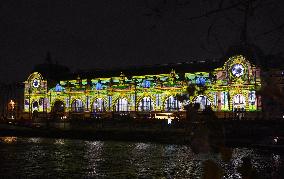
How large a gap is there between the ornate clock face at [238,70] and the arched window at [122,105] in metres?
20.3

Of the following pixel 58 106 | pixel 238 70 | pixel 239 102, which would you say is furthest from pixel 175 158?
pixel 58 106

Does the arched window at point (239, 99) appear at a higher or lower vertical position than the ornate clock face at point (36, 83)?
lower

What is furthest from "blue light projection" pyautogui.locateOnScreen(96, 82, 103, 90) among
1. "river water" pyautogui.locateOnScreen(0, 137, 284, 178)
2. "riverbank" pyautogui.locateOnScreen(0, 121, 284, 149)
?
"river water" pyautogui.locateOnScreen(0, 137, 284, 178)

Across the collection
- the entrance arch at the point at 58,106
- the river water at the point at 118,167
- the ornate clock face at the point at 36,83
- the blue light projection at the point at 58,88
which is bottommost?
the river water at the point at 118,167

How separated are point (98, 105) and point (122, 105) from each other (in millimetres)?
4948

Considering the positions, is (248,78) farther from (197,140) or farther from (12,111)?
(197,140)

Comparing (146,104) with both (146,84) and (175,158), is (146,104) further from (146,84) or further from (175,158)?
(175,158)

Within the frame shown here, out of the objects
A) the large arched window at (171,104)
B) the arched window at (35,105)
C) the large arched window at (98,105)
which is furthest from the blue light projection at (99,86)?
the arched window at (35,105)

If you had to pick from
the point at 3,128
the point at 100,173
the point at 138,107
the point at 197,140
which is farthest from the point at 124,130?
the point at 197,140

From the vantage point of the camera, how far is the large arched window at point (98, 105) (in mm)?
77713

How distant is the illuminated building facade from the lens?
64.1 m

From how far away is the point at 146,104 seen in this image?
73.6 meters

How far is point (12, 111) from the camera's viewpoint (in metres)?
89.1

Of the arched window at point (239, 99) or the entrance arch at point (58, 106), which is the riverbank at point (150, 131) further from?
the entrance arch at point (58, 106)
